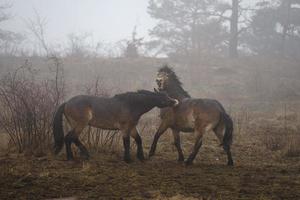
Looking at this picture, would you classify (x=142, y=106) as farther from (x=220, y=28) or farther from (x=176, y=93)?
(x=220, y=28)

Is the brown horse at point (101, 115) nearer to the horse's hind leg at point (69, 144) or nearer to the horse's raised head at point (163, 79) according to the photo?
the horse's hind leg at point (69, 144)

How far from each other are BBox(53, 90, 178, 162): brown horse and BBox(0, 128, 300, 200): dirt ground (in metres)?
0.41

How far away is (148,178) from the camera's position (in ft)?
22.5

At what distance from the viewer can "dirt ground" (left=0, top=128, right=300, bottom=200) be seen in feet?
19.4

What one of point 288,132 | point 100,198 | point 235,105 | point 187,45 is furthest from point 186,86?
point 100,198

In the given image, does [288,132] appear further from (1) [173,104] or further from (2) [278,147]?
(1) [173,104]

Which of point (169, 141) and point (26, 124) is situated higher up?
point (26, 124)

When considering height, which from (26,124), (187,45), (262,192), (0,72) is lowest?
(262,192)

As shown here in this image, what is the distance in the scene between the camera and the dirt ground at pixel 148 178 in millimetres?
5910

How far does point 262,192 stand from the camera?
6102 mm

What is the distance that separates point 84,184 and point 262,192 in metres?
2.76

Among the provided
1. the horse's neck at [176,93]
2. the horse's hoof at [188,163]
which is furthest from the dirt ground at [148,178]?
the horse's neck at [176,93]

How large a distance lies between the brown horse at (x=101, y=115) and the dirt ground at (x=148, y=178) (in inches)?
16.1

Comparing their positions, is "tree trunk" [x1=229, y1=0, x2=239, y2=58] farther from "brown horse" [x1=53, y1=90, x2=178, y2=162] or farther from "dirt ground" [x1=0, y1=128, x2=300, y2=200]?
"brown horse" [x1=53, y1=90, x2=178, y2=162]
